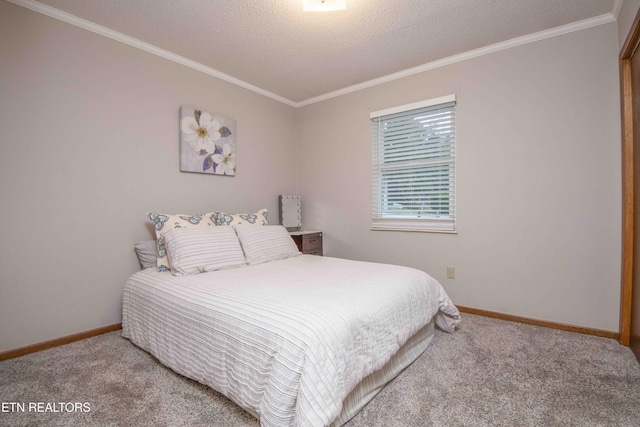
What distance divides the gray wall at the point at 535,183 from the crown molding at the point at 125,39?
1.74 m

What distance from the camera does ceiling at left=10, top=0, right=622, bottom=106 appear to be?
2.15 metres

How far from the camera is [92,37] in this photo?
237 cm

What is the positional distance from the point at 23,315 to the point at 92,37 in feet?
6.98

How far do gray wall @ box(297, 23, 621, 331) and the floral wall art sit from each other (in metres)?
1.83

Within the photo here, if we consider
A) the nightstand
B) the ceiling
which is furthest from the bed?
the ceiling

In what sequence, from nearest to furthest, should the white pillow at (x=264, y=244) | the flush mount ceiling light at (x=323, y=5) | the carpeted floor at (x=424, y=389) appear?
the carpeted floor at (x=424, y=389) → the flush mount ceiling light at (x=323, y=5) → the white pillow at (x=264, y=244)

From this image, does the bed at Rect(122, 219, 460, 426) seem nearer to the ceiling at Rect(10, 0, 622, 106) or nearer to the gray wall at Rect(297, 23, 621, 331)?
the gray wall at Rect(297, 23, 621, 331)

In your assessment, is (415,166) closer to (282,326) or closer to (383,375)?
(383,375)

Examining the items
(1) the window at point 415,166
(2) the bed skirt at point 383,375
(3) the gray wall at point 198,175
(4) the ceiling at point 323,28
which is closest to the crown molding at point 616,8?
(4) the ceiling at point 323,28

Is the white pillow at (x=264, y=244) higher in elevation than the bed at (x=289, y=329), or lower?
higher

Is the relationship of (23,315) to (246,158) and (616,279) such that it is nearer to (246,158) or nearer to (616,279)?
(246,158)

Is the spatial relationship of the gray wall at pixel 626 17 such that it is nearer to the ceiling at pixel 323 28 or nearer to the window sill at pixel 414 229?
the ceiling at pixel 323 28

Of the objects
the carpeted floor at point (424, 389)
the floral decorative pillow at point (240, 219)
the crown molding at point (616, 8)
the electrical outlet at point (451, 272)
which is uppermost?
the crown molding at point (616, 8)

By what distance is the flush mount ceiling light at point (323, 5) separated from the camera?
77.6 inches
